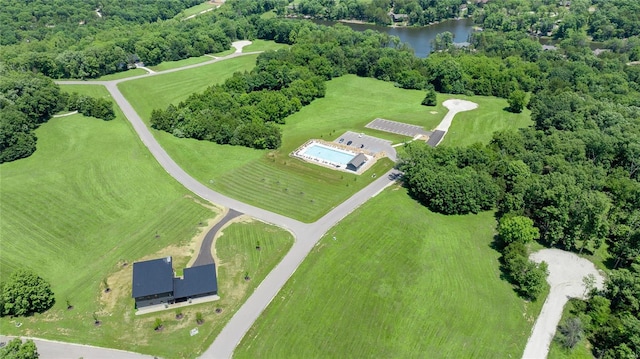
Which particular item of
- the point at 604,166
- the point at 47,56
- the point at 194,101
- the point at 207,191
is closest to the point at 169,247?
the point at 207,191

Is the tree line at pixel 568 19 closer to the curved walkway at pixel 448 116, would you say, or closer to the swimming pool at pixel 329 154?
the curved walkway at pixel 448 116

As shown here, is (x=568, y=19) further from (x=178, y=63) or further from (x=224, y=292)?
(x=224, y=292)

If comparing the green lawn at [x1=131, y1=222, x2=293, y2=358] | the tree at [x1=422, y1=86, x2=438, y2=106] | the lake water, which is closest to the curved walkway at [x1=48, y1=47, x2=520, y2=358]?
the green lawn at [x1=131, y1=222, x2=293, y2=358]

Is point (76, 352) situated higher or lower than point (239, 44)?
lower

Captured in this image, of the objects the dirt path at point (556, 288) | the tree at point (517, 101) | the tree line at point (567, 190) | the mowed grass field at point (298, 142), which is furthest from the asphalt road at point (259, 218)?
the tree at point (517, 101)

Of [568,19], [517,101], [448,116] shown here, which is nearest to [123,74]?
[448,116]

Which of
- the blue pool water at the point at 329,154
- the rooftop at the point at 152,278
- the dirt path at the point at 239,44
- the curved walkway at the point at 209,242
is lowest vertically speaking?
the blue pool water at the point at 329,154

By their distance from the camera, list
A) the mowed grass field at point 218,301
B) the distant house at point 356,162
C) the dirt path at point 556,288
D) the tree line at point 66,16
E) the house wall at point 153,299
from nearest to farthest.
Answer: the mowed grass field at point 218,301
the dirt path at point 556,288
the house wall at point 153,299
the distant house at point 356,162
the tree line at point 66,16

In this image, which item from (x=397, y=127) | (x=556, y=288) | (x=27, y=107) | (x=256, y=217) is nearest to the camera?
(x=556, y=288)

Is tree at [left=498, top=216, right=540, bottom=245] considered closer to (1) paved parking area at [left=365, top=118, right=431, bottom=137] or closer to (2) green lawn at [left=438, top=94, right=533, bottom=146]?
(2) green lawn at [left=438, top=94, right=533, bottom=146]
